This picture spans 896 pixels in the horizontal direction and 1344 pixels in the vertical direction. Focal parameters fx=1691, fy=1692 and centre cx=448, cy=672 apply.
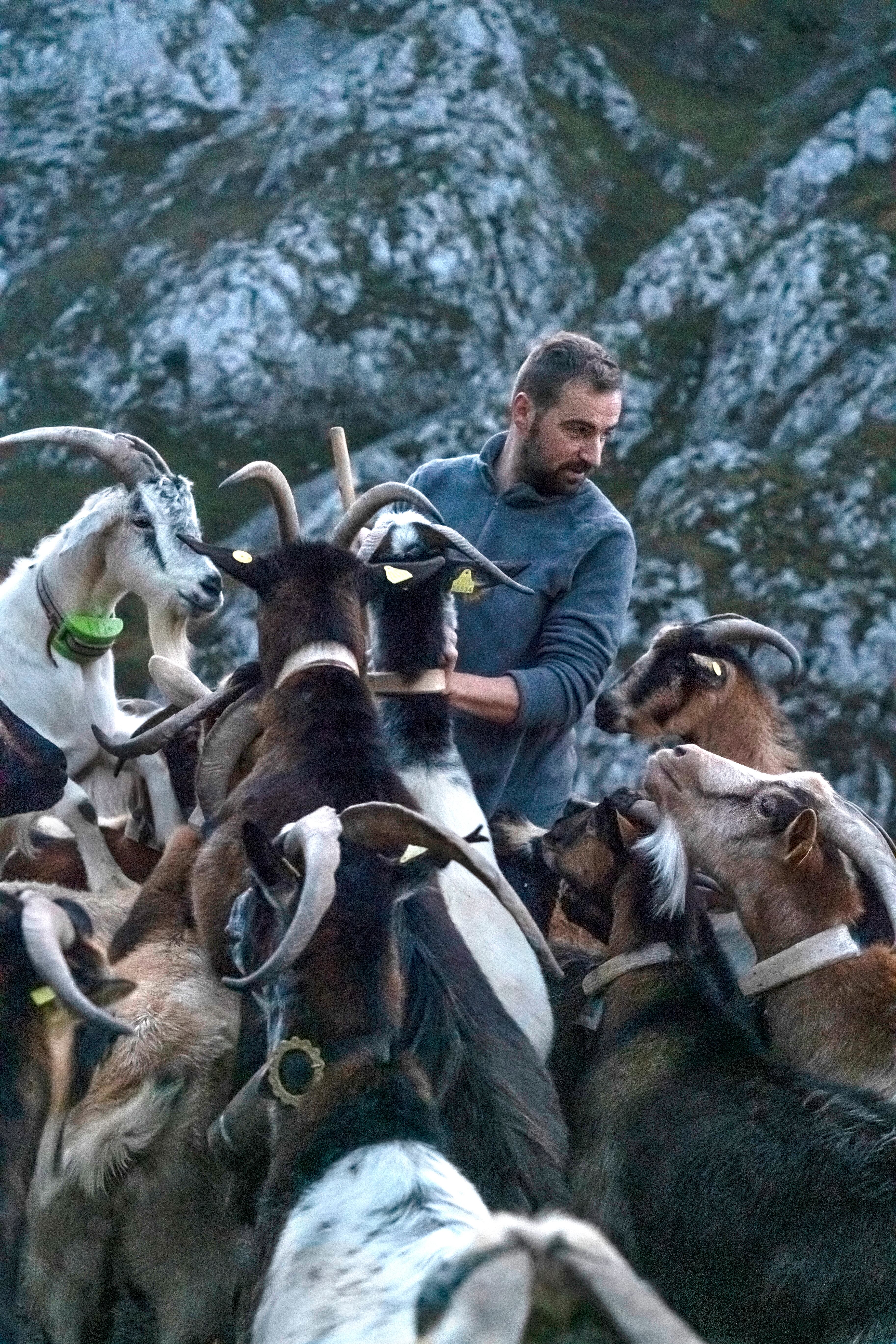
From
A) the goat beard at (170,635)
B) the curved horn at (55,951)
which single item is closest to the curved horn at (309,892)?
the curved horn at (55,951)

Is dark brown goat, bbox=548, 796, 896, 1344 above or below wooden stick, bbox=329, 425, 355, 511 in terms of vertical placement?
below

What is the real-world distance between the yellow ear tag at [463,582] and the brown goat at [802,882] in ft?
2.71

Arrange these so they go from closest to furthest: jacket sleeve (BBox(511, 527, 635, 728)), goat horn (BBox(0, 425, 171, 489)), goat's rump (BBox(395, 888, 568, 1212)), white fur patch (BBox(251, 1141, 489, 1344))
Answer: white fur patch (BBox(251, 1141, 489, 1344)), goat's rump (BBox(395, 888, 568, 1212)), jacket sleeve (BBox(511, 527, 635, 728)), goat horn (BBox(0, 425, 171, 489))

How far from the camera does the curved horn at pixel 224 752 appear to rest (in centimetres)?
494

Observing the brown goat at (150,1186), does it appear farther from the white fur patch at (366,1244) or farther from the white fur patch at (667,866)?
the white fur patch at (667,866)

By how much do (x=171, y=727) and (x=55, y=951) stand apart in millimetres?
1758

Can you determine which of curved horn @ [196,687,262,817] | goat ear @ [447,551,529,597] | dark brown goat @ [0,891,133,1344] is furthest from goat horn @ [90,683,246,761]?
dark brown goat @ [0,891,133,1344]

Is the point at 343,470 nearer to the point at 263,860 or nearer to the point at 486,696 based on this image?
the point at 486,696

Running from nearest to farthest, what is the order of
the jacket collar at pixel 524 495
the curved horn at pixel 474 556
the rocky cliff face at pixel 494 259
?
the curved horn at pixel 474 556
the jacket collar at pixel 524 495
the rocky cliff face at pixel 494 259

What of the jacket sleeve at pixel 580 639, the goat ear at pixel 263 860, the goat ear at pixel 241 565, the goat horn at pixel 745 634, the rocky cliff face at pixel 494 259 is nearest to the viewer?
the goat ear at pixel 263 860

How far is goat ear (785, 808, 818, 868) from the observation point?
16.0 ft

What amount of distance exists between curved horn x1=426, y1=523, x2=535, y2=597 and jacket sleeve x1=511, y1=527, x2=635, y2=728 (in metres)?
0.24

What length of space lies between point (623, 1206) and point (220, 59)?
25.7 meters

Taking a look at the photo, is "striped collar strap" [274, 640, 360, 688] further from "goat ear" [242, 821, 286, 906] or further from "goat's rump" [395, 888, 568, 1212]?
"goat ear" [242, 821, 286, 906]
